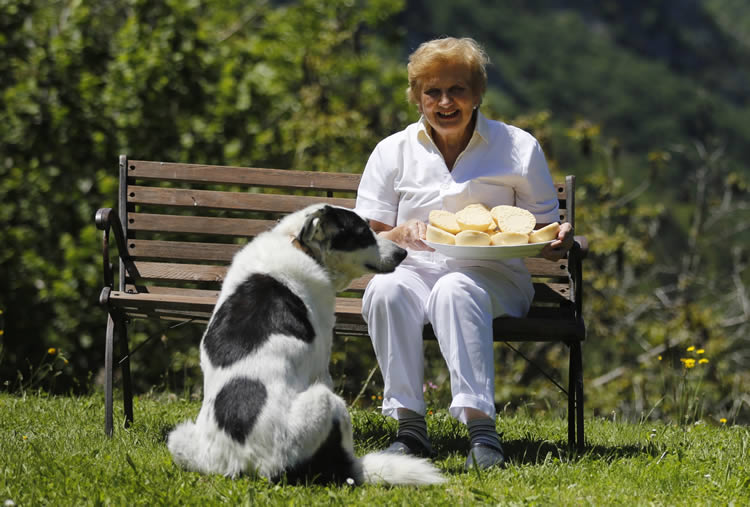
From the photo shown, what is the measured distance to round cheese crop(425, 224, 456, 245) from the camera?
3.62 meters

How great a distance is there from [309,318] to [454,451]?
1.16 metres

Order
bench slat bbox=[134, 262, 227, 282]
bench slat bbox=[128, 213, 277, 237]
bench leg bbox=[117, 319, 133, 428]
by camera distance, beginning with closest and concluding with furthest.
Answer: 1. bench leg bbox=[117, 319, 133, 428]
2. bench slat bbox=[134, 262, 227, 282]
3. bench slat bbox=[128, 213, 277, 237]

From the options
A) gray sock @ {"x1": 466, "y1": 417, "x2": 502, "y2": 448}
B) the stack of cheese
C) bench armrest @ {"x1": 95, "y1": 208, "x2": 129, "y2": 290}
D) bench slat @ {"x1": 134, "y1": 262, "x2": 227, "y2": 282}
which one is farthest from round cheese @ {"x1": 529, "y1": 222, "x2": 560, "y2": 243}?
bench armrest @ {"x1": 95, "y1": 208, "x2": 129, "y2": 290}

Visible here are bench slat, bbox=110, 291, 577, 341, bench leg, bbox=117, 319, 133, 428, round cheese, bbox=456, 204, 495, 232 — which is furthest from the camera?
bench leg, bbox=117, 319, 133, 428

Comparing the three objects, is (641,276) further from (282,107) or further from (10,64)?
(10,64)

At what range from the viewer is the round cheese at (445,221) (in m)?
3.68

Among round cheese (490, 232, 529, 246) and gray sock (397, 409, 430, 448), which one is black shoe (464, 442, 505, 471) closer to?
gray sock (397, 409, 430, 448)

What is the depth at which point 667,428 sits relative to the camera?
4672 millimetres

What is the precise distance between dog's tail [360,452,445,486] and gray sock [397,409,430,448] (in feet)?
1.63

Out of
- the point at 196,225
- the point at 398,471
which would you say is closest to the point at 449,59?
the point at 196,225

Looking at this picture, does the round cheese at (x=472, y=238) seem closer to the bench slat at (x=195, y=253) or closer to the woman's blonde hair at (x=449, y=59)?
the woman's blonde hair at (x=449, y=59)

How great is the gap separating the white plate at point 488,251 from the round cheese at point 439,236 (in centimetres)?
4

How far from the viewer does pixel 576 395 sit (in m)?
4.01

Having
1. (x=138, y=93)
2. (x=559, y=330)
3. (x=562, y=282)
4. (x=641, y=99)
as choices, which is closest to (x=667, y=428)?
(x=562, y=282)
